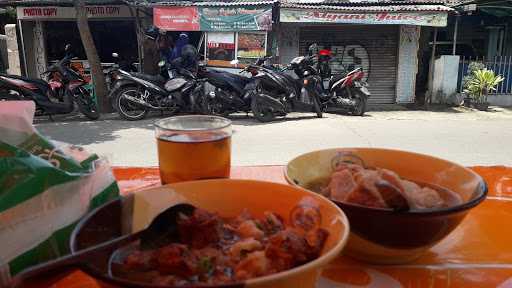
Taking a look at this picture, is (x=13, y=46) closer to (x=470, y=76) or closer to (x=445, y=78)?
(x=445, y=78)

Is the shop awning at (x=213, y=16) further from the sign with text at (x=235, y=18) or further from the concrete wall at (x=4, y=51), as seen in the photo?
the concrete wall at (x=4, y=51)

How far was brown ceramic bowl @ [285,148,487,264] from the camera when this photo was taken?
2.61 feet

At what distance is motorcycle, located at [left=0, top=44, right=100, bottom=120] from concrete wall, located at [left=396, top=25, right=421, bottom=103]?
24.1ft

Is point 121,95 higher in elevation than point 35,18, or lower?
lower

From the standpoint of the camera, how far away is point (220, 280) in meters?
0.64

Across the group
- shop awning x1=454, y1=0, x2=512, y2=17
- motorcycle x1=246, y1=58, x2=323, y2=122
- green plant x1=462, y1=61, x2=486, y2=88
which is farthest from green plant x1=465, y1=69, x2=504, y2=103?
motorcycle x1=246, y1=58, x2=323, y2=122

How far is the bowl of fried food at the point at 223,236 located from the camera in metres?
0.65

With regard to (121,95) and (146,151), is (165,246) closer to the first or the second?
(146,151)

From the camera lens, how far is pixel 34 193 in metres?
0.76

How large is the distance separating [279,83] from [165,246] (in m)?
7.43

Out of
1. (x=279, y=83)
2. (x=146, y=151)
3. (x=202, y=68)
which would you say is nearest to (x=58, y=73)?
(x=202, y=68)

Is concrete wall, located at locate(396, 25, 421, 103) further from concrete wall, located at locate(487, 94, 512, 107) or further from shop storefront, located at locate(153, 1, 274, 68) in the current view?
shop storefront, located at locate(153, 1, 274, 68)

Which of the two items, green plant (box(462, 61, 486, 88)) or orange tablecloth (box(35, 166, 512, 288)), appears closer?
orange tablecloth (box(35, 166, 512, 288))

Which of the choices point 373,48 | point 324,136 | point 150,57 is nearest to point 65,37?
point 150,57
